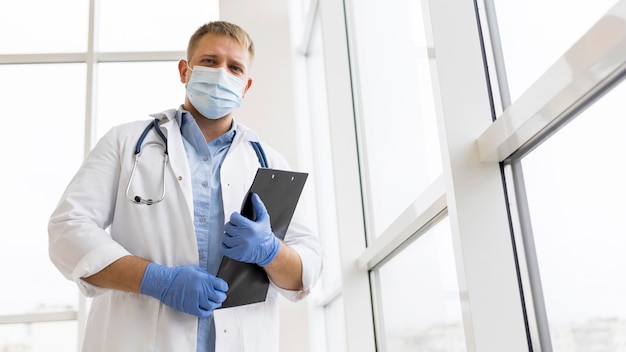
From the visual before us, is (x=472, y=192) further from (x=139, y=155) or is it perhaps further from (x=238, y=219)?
(x=139, y=155)

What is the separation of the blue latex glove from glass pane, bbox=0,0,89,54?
2419 millimetres

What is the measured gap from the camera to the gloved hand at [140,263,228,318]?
1122mm

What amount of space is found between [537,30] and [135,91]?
2586 mm

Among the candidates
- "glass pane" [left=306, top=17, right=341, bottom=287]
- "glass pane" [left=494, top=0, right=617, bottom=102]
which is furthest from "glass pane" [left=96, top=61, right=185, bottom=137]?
"glass pane" [left=494, top=0, right=617, bottom=102]

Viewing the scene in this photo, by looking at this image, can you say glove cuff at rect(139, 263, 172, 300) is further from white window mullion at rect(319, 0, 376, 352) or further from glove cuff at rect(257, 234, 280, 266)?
white window mullion at rect(319, 0, 376, 352)

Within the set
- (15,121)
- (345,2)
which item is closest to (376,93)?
(345,2)

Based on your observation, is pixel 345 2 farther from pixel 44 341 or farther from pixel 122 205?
pixel 44 341

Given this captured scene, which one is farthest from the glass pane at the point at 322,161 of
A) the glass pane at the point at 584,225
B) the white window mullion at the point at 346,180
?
the glass pane at the point at 584,225

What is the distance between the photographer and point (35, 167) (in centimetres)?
299

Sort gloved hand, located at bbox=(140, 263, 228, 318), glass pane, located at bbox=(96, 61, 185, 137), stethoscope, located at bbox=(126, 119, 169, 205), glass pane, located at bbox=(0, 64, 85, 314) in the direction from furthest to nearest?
glass pane, located at bbox=(96, 61, 185, 137), glass pane, located at bbox=(0, 64, 85, 314), stethoscope, located at bbox=(126, 119, 169, 205), gloved hand, located at bbox=(140, 263, 228, 318)

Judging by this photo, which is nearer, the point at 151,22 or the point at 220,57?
the point at 220,57

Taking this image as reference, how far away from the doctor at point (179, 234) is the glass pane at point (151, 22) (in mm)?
1938

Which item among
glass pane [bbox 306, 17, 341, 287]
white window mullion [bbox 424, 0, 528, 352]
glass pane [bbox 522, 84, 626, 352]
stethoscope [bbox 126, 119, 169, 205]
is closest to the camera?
glass pane [bbox 522, 84, 626, 352]

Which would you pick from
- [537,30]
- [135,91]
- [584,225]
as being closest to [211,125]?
[537,30]
